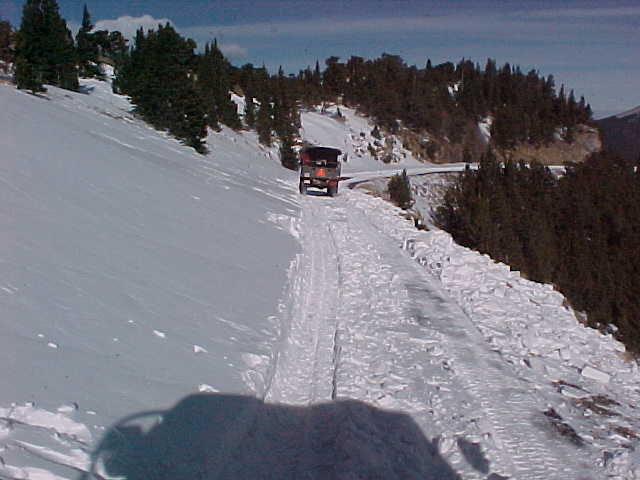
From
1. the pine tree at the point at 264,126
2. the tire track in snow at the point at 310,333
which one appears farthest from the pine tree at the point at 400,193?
the pine tree at the point at 264,126

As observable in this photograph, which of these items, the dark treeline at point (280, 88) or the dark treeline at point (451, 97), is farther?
the dark treeline at point (451, 97)

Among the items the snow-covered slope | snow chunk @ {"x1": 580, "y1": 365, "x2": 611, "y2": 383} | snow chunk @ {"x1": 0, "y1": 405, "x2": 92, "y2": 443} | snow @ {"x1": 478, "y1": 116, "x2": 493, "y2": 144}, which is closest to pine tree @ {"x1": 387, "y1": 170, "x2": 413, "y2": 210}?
the snow-covered slope

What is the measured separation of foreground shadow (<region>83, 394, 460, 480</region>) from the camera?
4.28m

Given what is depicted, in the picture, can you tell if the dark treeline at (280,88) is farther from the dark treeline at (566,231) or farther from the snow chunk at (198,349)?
the snow chunk at (198,349)

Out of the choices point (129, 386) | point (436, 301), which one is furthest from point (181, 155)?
point (129, 386)

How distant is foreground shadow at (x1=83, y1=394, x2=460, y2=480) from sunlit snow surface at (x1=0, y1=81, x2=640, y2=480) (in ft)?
0.05

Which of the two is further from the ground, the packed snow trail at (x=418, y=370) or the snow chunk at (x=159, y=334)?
the snow chunk at (x=159, y=334)

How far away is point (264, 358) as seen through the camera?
21.9 ft

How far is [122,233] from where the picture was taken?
9758mm

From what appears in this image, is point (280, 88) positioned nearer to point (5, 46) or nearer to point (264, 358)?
point (5, 46)

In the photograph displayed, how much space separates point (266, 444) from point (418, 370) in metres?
2.29

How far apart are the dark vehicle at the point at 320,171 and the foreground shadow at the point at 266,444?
19006 millimetres

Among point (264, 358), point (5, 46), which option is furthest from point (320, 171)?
point (5, 46)

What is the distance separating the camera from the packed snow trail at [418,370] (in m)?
4.93
